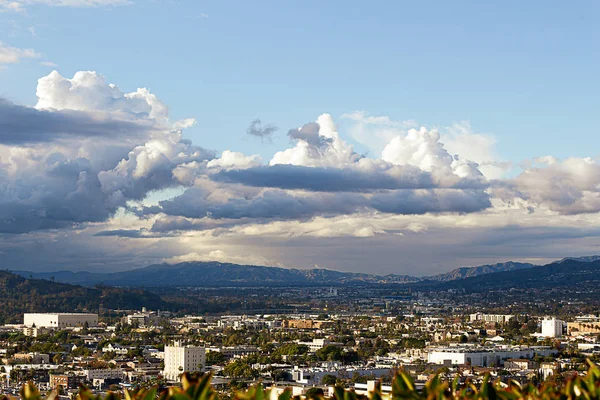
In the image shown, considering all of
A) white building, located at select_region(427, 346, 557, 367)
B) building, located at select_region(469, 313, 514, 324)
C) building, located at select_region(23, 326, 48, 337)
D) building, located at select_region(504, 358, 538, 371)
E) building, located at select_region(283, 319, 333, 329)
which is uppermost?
building, located at select_region(469, 313, 514, 324)

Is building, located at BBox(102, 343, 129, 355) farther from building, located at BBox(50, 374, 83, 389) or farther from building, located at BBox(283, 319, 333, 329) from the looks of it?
building, located at BBox(283, 319, 333, 329)

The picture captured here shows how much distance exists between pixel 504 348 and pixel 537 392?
105m

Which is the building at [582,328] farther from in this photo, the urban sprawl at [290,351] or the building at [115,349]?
the building at [115,349]

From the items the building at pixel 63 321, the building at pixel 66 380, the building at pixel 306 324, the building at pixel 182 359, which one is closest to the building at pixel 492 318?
the building at pixel 306 324

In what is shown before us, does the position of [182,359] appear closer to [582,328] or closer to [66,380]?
[66,380]

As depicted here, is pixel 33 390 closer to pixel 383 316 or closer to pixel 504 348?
pixel 504 348

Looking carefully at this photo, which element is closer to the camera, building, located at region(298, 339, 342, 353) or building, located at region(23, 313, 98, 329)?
building, located at region(298, 339, 342, 353)

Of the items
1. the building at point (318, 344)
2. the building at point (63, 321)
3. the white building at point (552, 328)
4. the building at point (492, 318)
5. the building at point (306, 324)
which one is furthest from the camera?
the building at point (492, 318)

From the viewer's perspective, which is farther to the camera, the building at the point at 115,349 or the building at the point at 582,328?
the building at the point at 582,328

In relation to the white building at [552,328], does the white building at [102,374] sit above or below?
below

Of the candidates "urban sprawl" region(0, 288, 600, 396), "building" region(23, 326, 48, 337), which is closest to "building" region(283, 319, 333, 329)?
"urban sprawl" region(0, 288, 600, 396)

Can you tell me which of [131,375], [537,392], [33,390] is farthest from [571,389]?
[131,375]

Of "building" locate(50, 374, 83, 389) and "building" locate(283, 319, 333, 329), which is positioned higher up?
"building" locate(283, 319, 333, 329)

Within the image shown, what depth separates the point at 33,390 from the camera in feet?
36.7
